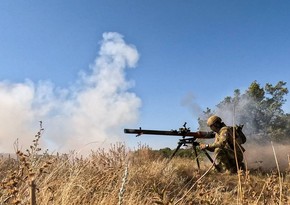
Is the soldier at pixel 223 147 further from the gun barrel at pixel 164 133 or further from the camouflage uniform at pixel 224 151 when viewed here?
the gun barrel at pixel 164 133

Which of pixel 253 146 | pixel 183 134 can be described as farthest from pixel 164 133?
pixel 253 146

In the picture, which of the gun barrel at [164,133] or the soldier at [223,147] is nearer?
the soldier at [223,147]

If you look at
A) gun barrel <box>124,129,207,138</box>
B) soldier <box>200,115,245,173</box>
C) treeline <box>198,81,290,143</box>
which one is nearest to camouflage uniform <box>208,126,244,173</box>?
soldier <box>200,115,245,173</box>

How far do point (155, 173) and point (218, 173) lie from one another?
2995 millimetres

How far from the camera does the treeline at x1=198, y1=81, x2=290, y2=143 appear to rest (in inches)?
Answer: 966

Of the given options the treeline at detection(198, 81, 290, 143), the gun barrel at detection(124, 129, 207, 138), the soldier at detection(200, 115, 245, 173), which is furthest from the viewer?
the treeline at detection(198, 81, 290, 143)

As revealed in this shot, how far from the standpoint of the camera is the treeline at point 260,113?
24547 mm

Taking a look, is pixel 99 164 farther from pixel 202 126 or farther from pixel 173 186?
pixel 202 126

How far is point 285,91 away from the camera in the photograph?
26562mm

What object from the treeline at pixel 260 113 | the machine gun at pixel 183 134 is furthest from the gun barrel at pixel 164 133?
the treeline at pixel 260 113

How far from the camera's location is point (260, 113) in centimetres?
2553

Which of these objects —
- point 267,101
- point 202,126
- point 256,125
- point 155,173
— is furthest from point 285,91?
point 155,173

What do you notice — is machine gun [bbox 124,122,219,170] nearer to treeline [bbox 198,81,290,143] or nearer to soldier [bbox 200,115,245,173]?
soldier [bbox 200,115,245,173]

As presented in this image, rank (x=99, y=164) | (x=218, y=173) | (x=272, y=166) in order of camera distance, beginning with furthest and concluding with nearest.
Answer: (x=272, y=166) → (x=218, y=173) → (x=99, y=164)
